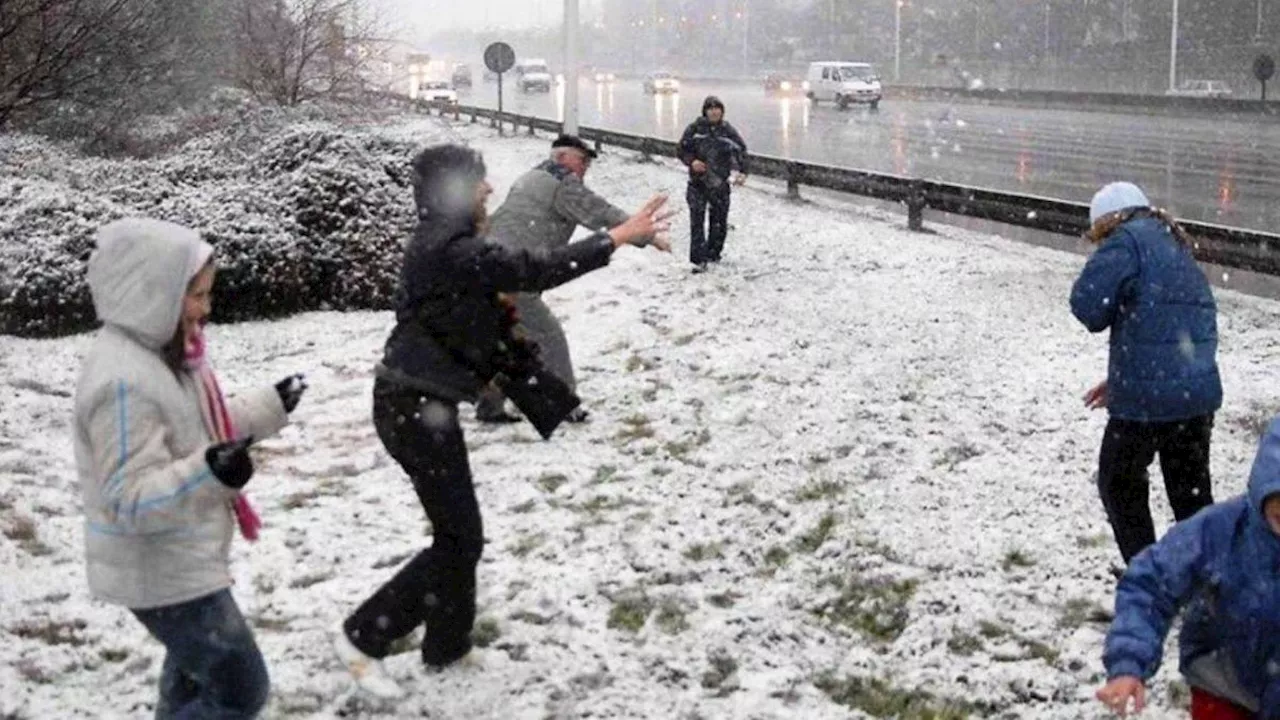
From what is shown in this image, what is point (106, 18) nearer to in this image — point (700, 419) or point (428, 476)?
point (700, 419)

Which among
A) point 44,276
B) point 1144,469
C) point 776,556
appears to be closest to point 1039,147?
point 44,276

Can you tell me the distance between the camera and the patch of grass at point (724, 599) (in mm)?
5754

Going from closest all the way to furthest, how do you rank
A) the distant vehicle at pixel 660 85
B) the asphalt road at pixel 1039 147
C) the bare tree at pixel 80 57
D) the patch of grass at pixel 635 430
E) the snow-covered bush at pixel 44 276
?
the patch of grass at pixel 635 430
the snow-covered bush at pixel 44 276
the bare tree at pixel 80 57
the asphalt road at pixel 1039 147
the distant vehicle at pixel 660 85

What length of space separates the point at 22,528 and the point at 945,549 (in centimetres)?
469

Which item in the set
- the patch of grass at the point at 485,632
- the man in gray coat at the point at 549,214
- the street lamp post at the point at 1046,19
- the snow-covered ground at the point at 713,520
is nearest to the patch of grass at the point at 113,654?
the snow-covered ground at the point at 713,520

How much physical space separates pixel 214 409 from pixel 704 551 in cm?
327

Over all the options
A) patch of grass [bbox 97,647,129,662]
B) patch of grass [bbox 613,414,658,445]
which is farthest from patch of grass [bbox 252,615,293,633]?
patch of grass [bbox 613,414,658,445]

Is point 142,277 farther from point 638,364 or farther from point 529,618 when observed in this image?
point 638,364

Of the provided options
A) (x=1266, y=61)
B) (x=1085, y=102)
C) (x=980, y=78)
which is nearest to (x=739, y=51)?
(x=980, y=78)

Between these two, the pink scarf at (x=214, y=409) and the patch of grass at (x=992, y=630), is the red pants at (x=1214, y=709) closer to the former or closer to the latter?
the patch of grass at (x=992, y=630)

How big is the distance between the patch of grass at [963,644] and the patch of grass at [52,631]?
356 cm

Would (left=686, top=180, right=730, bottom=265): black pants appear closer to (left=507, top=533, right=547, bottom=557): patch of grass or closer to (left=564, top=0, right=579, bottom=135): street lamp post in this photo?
(left=507, top=533, right=547, bottom=557): patch of grass

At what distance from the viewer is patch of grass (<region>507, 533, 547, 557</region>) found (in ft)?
20.9

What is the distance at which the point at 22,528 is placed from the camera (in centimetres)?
675
